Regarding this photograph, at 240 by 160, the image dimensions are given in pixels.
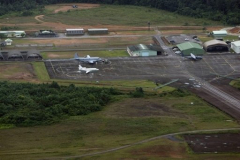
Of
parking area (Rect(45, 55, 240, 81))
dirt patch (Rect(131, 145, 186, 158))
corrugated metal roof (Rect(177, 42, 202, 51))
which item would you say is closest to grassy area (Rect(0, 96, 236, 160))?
dirt patch (Rect(131, 145, 186, 158))

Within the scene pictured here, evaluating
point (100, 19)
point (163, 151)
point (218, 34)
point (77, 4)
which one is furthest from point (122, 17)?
point (163, 151)

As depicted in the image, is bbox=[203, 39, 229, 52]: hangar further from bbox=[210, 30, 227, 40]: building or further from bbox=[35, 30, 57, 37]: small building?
bbox=[35, 30, 57, 37]: small building

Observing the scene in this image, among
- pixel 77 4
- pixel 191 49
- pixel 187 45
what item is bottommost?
pixel 191 49

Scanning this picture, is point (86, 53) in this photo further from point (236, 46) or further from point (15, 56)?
point (236, 46)

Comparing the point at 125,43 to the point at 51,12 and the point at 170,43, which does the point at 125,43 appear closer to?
the point at 170,43

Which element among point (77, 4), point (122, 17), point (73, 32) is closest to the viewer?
point (73, 32)

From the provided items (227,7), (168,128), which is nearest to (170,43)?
(227,7)
